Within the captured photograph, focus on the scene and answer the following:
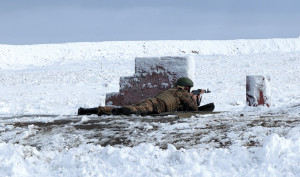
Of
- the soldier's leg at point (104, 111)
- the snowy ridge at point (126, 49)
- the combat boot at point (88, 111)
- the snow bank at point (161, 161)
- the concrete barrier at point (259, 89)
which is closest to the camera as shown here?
the snow bank at point (161, 161)

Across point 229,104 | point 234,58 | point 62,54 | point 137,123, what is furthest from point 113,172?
point 62,54

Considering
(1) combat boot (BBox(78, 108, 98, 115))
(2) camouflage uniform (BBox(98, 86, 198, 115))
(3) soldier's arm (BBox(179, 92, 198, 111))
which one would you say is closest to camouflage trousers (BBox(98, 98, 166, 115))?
(2) camouflage uniform (BBox(98, 86, 198, 115))

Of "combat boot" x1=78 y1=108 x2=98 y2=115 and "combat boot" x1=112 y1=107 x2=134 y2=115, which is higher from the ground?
"combat boot" x1=112 y1=107 x2=134 y2=115

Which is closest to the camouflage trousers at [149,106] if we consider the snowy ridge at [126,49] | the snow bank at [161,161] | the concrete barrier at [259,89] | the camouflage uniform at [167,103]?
the camouflage uniform at [167,103]

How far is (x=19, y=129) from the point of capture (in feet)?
19.6

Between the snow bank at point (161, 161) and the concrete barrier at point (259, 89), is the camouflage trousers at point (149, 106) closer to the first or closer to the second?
the concrete barrier at point (259, 89)

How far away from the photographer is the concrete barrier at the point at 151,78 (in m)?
9.91

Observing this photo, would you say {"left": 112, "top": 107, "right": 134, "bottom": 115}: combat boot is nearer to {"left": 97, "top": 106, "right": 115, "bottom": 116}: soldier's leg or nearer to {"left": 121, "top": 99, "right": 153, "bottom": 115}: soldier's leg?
{"left": 121, "top": 99, "right": 153, "bottom": 115}: soldier's leg

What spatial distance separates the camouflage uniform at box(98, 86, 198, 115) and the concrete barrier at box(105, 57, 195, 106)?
5.96 ft

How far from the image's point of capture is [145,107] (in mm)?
7512

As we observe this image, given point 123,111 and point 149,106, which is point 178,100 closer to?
point 149,106

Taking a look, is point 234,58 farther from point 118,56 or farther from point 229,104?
point 229,104

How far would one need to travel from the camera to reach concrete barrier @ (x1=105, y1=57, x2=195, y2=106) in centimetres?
991

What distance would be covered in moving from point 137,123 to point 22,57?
3046 cm
